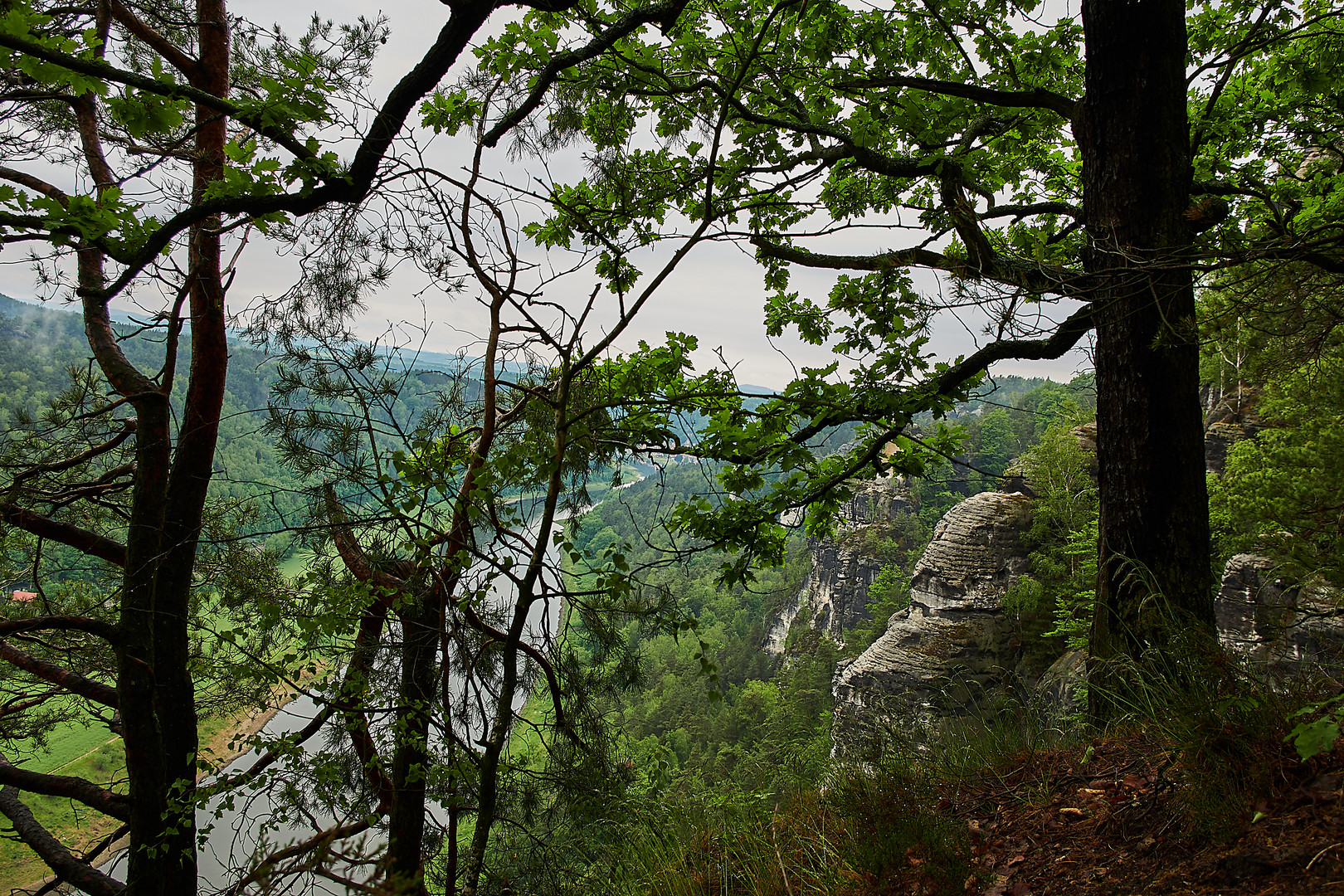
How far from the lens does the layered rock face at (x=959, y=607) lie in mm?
17609

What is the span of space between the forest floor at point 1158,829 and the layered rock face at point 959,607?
1535 centimetres

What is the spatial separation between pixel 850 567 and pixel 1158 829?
123 feet

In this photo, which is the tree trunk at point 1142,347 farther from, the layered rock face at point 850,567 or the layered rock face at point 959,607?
the layered rock face at point 850,567

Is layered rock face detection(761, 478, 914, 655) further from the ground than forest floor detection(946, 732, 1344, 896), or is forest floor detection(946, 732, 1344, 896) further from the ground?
forest floor detection(946, 732, 1344, 896)

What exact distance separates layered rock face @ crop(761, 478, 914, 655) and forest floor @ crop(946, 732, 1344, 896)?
3047 cm

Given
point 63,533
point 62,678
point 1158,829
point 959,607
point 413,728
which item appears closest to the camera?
point 1158,829

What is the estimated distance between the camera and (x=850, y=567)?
37719 millimetres

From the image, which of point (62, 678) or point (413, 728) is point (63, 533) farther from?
point (413, 728)

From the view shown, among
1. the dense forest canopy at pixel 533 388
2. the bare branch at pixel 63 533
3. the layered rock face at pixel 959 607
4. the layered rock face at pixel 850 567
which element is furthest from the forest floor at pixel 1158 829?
the layered rock face at pixel 850 567

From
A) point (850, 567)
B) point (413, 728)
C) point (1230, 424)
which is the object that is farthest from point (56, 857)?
point (850, 567)

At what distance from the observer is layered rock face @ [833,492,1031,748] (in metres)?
17.6

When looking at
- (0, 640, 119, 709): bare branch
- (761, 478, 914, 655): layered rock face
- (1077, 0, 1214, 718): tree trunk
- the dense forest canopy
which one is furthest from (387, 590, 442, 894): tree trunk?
(761, 478, 914, 655): layered rock face

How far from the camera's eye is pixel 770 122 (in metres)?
4.25

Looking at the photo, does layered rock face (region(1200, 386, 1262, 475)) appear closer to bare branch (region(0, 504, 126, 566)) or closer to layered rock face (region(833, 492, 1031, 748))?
layered rock face (region(833, 492, 1031, 748))
